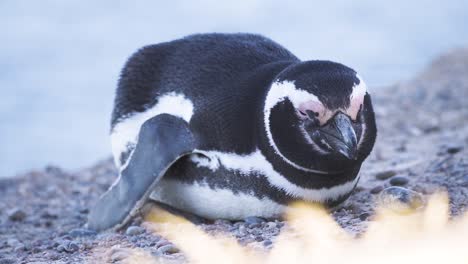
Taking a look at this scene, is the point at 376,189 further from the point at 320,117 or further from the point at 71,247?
the point at 71,247

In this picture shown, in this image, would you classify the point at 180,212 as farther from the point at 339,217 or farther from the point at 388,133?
A: the point at 388,133

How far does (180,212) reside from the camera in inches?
142

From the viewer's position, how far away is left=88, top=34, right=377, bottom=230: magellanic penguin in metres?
2.93

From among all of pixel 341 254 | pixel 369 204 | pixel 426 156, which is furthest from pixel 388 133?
pixel 341 254

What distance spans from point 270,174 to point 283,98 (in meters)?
0.31

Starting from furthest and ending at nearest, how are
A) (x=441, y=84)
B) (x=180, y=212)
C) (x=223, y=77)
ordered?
(x=441, y=84) → (x=180, y=212) → (x=223, y=77)

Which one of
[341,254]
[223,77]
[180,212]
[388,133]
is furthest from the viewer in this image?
[388,133]

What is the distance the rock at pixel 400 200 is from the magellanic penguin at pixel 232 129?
0.14 metres

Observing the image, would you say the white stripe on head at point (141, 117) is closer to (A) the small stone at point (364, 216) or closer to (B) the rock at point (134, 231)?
(B) the rock at point (134, 231)

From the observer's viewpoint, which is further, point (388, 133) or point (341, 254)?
point (388, 133)

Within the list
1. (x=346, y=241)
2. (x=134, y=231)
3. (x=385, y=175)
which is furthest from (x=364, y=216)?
(x=385, y=175)

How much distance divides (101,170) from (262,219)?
2.98 meters

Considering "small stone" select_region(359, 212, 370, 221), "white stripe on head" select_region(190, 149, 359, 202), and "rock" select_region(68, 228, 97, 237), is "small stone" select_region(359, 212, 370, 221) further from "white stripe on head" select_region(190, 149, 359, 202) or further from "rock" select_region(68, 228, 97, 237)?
"rock" select_region(68, 228, 97, 237)

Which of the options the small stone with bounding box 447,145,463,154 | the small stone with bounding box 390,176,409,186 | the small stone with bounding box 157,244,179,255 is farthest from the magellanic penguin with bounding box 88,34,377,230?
the small stone with bounding box 447,145,463,154
